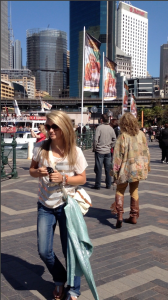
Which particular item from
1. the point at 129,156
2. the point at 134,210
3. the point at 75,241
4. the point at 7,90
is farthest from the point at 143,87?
Answer: the point at 75,241

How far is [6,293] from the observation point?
3121 mm

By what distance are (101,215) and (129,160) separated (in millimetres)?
1419

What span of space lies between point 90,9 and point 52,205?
5527 inches

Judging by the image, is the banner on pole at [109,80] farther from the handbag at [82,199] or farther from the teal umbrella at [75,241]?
the teal umbrella at [75,241]

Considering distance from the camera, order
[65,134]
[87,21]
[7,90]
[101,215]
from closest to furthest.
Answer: [65,134], [101,215], [87,21], [7,90]

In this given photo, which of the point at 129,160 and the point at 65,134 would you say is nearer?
the point at 65,134

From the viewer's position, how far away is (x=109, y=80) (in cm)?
2022

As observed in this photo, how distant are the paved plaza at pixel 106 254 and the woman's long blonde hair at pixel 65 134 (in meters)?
1.39

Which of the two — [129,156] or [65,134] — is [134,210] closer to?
[129,156]

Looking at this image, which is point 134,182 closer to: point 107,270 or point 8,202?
point 107,270

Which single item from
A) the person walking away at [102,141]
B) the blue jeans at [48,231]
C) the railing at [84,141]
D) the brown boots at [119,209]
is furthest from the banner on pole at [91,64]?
the blue jeans at [48,231]

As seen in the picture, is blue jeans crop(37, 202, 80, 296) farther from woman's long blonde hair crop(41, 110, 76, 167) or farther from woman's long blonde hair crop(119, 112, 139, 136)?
woman's long blonde hair crop(119, 112, 139, 136)

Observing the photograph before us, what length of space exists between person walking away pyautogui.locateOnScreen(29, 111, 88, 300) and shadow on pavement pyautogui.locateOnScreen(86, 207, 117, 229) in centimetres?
257

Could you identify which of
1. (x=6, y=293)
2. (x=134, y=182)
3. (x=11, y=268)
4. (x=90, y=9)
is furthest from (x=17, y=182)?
(x=90, y=9)
